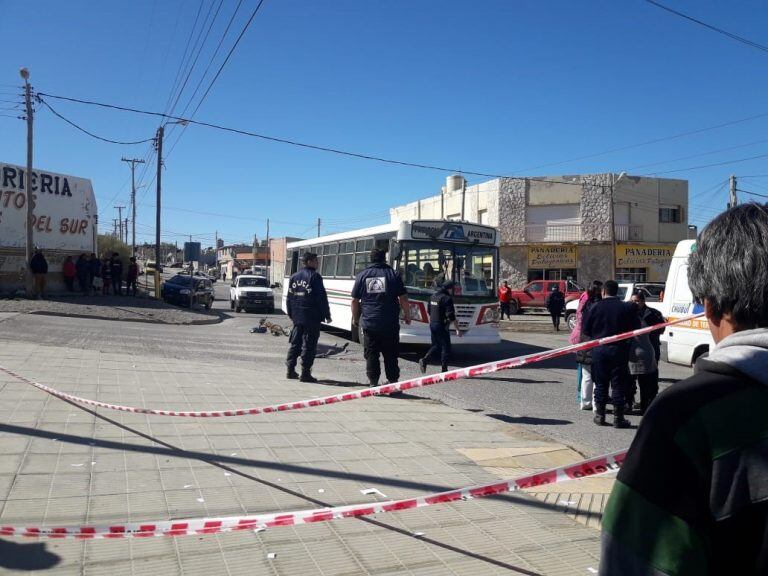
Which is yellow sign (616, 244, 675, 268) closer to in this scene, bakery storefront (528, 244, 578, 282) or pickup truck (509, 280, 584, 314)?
bakery storefront (528, 244, 578, 282)

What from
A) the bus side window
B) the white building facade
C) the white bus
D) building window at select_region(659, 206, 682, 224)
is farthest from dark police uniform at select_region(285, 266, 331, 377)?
building window at select_region(659, 206, 682, 224)

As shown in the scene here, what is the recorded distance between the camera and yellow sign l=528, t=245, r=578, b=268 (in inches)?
1524

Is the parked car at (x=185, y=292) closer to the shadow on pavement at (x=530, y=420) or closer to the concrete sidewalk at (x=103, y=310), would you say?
the concrete sidewalk at (x=103, y=310)

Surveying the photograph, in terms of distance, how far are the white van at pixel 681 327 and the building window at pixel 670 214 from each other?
30.5 meters

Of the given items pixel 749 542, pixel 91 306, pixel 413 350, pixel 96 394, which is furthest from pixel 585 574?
pixel 91 306

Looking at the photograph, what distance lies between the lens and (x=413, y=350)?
15492 millimetres

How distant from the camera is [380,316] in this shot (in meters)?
8.48

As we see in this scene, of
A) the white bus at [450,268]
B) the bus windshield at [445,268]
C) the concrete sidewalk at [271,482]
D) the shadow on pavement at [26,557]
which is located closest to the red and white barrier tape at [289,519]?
the shadow on pavement at [26,557]

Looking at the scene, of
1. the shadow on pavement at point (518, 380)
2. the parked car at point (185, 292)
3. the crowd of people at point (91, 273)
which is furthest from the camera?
the parked car at point (185, 292)

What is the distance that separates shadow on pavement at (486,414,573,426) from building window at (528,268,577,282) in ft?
106

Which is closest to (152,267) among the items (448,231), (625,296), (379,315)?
(625,296)

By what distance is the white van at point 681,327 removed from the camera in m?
10.7

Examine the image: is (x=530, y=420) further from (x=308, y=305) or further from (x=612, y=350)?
(x=308, y=305)

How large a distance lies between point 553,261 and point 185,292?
71.6 feet
